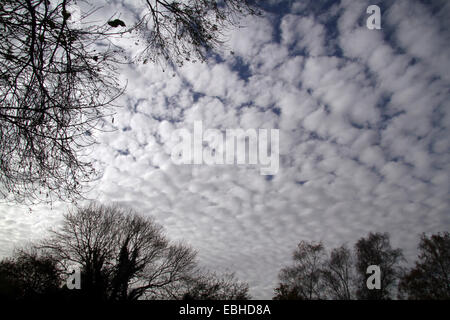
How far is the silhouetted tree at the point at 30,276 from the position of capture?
19.9 metres

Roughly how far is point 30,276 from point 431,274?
35.3 meters

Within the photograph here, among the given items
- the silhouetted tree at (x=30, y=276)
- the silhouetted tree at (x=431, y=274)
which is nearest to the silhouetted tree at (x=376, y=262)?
the silhouetted tree at (x=431, y=274)

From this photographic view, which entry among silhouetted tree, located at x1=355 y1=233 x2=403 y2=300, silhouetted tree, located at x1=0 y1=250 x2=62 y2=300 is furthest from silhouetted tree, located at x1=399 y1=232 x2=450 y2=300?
silhouetted tree, located at x1=0 y1=250 x2=62 y2=300

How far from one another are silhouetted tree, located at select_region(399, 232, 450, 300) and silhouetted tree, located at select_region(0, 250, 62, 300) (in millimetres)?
30385

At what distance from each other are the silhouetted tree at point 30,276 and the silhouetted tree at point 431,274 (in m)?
30.4

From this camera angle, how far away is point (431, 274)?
65.6 feet

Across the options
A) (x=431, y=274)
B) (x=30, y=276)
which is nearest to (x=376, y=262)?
(x=431, y=274)

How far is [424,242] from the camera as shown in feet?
71.2

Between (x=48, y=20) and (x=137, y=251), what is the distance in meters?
20.6
